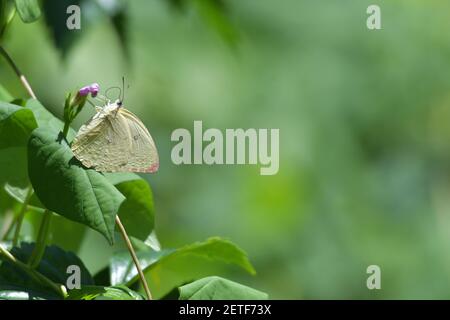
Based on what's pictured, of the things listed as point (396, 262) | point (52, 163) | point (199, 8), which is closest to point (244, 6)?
point (396, 262)

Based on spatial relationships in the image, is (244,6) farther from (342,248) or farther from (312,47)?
(342,248)

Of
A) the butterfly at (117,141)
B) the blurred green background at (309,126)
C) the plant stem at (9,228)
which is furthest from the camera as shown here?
the blurred green background at (309,126)

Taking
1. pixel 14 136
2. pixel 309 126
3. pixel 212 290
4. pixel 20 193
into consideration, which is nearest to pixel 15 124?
pixel 14 136

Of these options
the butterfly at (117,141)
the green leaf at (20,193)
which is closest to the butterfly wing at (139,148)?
the butterfly at (117,141)

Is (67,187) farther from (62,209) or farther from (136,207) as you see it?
(136,207)

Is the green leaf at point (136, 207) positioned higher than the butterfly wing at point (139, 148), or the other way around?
the butterfly wing at point (139, 148)

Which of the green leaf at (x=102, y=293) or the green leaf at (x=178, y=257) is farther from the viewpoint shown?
the green leaf at (x=178, y=257)

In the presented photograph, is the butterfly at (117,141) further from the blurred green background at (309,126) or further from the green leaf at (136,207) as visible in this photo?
the blurred green background at (309,126)
